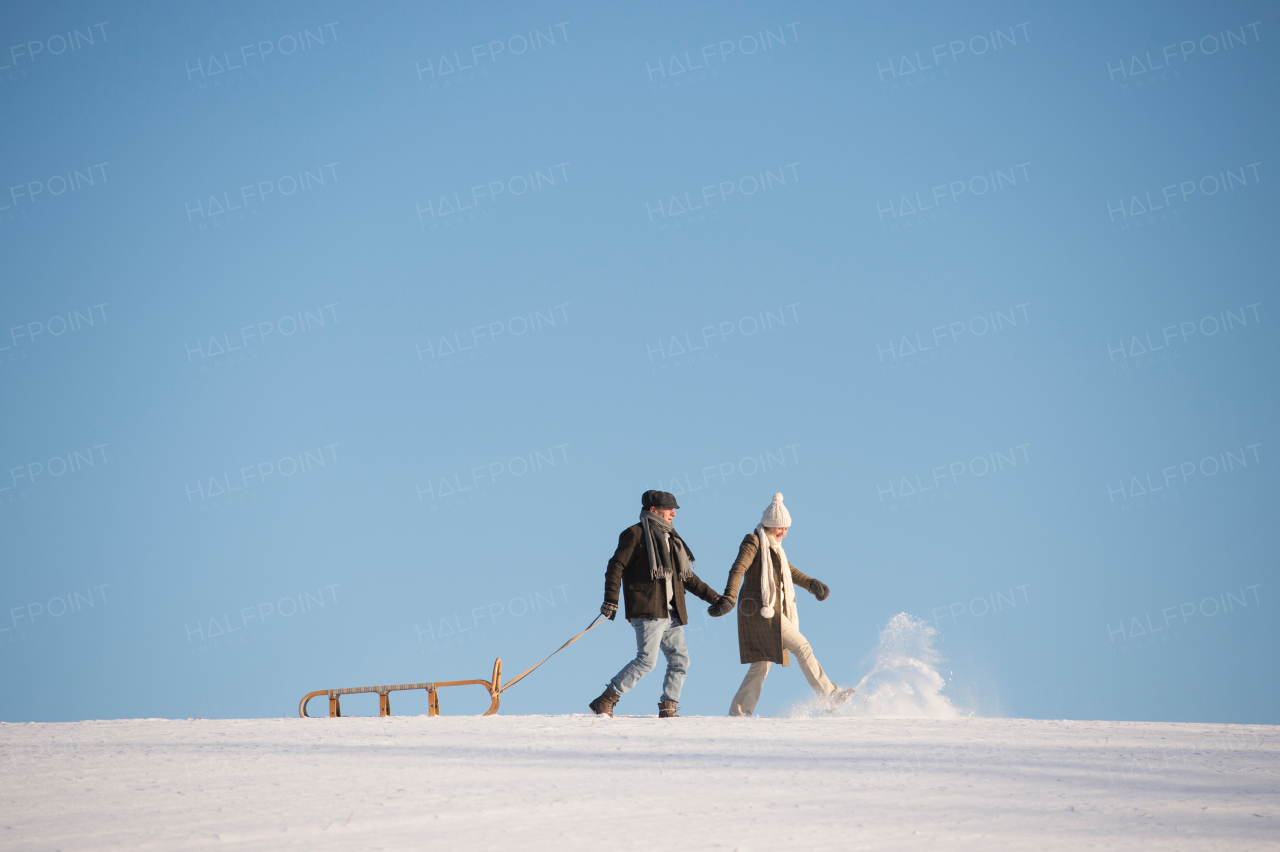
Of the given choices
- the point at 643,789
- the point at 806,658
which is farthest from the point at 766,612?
the point at 643,789

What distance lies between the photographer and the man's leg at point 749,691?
953cm

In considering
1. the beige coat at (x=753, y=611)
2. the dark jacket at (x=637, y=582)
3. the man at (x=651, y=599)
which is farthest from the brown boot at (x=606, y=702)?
the beige coat at (x=753, y=611)

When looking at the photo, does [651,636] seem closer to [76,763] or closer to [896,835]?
[76,763]

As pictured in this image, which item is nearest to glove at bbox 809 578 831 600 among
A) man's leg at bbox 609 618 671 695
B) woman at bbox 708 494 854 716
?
woman at bbox 708 494 854 716

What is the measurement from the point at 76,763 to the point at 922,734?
16.8 ft

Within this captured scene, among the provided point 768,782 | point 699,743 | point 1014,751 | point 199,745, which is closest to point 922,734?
point 1014,751

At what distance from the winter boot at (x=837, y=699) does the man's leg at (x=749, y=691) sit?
0.60 metres

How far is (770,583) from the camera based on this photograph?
9.85 metres

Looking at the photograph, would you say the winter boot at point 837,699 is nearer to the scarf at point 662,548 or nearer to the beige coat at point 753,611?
the beige coat at point 753,611

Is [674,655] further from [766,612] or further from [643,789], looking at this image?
[643,789]

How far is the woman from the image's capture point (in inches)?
377

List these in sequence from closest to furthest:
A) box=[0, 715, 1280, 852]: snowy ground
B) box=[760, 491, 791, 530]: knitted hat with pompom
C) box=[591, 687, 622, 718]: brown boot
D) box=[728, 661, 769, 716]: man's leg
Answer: box=[0, 715, 1280, 852]: snowy ground, box=[591, 687, 622, 718]: brown boot, box=[728, 661, 769, 716]: man's leg, box=[760, 491, 791, 530]: knitted hat with pompom

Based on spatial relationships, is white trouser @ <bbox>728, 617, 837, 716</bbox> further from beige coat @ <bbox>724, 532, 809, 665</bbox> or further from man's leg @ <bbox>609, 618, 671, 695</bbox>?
man's leg @ <bbox>609, 618, 671, 695</bbox>

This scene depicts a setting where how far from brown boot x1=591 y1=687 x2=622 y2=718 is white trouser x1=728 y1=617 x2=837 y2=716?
1127 millimetres
